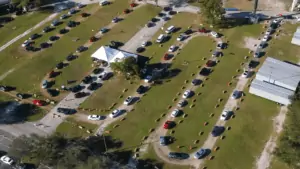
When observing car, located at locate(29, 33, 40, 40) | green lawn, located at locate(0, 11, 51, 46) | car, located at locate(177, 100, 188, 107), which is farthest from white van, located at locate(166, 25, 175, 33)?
green lawn, located at locate(0, 11, 51, 46)

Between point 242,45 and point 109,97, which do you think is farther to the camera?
point 242,45

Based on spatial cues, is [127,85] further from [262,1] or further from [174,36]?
[262,1]

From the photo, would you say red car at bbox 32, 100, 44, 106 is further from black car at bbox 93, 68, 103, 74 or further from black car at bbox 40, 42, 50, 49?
black car at bbox 40, 42, 50, 49

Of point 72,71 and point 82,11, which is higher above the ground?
point 82,11

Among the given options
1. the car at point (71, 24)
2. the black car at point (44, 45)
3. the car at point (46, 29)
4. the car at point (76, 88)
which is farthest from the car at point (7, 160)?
the car at point (71, 24)

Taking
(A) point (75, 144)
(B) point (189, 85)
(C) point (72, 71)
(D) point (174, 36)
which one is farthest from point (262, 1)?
(A) point (75, 144)

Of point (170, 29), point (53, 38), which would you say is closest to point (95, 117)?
point (53, 38)

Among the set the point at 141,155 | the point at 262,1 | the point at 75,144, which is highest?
the point at 262,1
